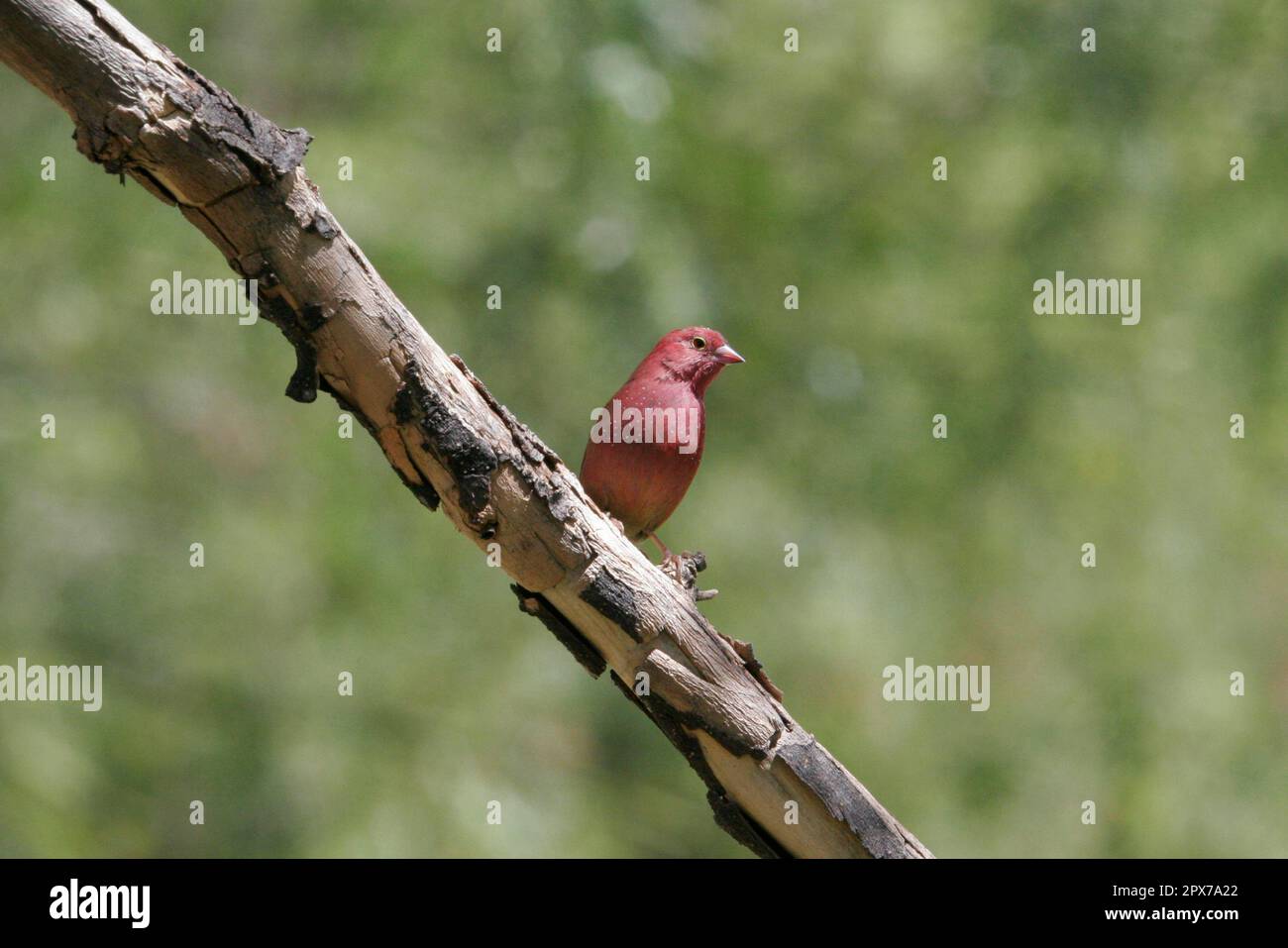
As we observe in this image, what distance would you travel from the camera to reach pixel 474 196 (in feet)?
32.7

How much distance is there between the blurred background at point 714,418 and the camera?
31.3ft

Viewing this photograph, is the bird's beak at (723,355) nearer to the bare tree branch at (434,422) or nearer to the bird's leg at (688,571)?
the bird's leg at (688,571)

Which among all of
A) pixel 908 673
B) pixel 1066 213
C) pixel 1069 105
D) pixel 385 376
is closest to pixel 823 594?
pixel 908 673

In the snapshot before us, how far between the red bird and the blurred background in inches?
161

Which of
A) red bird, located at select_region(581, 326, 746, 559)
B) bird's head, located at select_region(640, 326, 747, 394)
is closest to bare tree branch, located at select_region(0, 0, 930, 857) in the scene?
red bird, located at select_region(581, 326, 746, 559)

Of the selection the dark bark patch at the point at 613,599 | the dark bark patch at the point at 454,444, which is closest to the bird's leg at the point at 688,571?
the dark bark patch at the point at 613,599

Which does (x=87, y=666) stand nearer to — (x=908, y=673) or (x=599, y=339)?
(x=599, y=339)

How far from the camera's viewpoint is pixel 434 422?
12.5 ft

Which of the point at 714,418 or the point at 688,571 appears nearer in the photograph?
the point at 688,571

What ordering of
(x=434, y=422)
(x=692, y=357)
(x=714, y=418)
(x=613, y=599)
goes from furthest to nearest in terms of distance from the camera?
(x=714, y=418) < (x=692, y=357) < (x=613, y=599) < (x=434, y=422)

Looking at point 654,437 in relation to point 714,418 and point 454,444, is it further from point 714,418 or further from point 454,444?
point 714,418

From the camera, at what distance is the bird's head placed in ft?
17.2

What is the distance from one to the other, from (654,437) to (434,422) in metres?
1.31

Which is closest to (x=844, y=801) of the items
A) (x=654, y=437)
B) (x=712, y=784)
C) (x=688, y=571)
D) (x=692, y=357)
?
(x=712, y=784)
